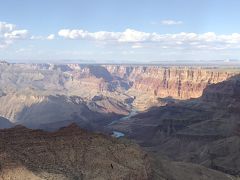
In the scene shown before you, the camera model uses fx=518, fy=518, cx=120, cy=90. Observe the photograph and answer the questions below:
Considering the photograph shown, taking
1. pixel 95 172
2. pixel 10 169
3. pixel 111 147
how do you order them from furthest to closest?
pixel 111 147 < pixel 95 172 < pixel 10 169

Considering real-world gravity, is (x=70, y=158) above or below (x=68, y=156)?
below

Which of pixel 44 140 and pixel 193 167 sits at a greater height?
pixel 44 140

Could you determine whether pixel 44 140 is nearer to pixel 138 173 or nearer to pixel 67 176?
pixel 67 176

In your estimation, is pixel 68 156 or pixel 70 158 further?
pixel 68 156

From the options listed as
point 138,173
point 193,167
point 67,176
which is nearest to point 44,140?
Result: point 67,176

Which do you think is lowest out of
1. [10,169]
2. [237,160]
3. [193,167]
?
[237,160]

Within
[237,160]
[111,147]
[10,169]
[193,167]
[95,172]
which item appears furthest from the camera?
[237,160]

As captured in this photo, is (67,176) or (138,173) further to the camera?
(138,173)
